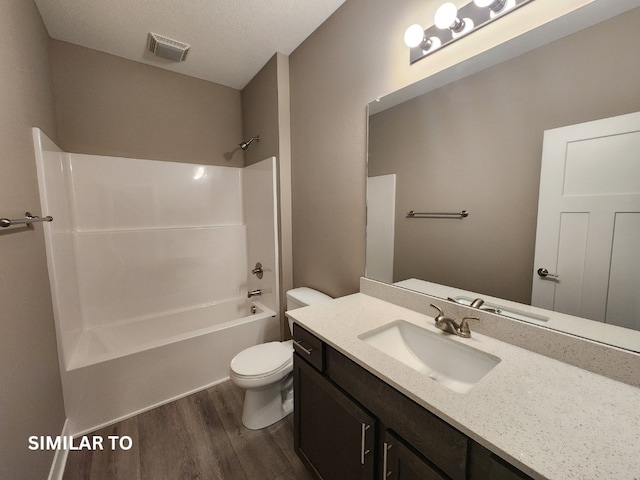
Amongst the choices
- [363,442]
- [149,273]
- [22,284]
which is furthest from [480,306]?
[149,273]

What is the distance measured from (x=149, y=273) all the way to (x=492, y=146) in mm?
2705

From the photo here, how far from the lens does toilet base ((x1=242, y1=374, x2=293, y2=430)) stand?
5.40 ft

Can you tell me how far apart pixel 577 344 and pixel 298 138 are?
6.47 feet

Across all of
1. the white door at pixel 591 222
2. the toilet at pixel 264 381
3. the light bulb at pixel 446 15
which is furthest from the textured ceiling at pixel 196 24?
the toilet at pixel 264 381

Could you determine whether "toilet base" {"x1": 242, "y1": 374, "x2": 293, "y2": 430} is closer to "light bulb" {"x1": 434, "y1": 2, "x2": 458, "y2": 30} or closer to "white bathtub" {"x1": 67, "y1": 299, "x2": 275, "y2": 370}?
"white bathtub" {"x1": 67, "y1": 299, "x2": 275, "y2": 370}

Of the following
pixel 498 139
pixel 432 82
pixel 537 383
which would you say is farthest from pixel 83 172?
pixel 537 383

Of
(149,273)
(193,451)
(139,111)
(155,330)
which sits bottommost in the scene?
(193,451)

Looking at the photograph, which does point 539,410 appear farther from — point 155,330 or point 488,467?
point 155,330

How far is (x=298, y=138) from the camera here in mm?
2078

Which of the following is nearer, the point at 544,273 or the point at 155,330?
the point at 544,273

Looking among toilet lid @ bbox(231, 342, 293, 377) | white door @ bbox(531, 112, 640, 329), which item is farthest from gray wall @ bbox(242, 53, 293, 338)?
white door @ bbox(531, 112, 640, 329)

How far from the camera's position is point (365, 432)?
0.88 metres

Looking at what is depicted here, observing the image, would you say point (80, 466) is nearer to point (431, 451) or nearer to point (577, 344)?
point (431, 451)

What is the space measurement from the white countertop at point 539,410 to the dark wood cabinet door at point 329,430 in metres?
0.22
